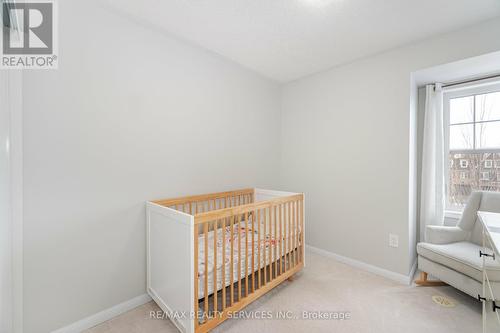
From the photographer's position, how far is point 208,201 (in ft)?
7.43

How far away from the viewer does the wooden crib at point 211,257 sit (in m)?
1.37

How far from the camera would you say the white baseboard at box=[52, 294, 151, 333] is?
1.49 metres

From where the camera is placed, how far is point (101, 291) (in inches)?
63.4

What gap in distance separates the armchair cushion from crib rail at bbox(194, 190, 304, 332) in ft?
3.82

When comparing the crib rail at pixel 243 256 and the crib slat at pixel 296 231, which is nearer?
the crib rail at pixel 243 256

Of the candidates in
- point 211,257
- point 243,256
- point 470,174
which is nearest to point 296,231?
point 243,256

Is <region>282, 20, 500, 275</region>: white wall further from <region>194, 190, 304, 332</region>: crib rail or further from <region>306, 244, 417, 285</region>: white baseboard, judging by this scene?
<region>194, 190, 304, 332</region>: crib rail

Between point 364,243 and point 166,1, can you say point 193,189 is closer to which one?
point 166,1

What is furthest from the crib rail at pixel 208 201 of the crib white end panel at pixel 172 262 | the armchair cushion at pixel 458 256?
the armchair cushion at pixel 458 256

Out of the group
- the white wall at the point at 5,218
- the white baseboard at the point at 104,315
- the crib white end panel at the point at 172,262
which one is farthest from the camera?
the white baseboard at the point at 104,315

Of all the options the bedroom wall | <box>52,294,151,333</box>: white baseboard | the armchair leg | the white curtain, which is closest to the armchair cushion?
the armchair leg

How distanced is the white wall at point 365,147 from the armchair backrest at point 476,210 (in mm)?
425

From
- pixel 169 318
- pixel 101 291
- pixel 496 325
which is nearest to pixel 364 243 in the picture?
pixel 496 325

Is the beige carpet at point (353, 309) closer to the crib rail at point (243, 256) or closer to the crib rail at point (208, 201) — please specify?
the crib rail at point (243, 256)
